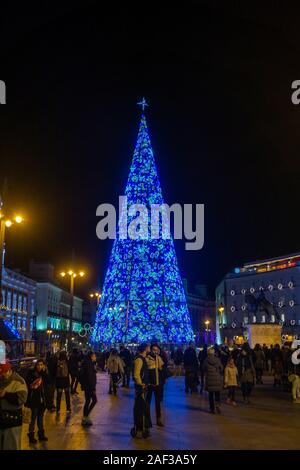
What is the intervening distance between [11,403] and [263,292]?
87068 mm

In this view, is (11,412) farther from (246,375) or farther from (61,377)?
(246,375)

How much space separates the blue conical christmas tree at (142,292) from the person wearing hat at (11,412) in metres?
24.3

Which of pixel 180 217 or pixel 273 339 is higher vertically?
pixel 180 217

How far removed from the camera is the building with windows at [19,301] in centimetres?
7369

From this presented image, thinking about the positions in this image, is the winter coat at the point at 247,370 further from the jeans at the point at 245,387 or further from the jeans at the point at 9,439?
the jeans at the point at 9,439

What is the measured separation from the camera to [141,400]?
10.9m

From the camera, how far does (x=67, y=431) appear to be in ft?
36.4

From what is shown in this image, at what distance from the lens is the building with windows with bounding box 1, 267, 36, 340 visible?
73.7 metres

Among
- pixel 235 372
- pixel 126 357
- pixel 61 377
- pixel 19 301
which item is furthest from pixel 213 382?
pixel 19 301

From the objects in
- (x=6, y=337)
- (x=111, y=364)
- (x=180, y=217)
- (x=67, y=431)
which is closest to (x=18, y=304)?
(x=180, y=217)

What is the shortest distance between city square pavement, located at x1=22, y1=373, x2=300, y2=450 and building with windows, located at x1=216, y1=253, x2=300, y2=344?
235 feet

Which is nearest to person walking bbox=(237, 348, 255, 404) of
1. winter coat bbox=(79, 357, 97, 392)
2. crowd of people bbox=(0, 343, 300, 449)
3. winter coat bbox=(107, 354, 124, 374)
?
crowd of people bbox=(0, 343, 300, 449)

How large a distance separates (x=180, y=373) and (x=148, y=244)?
7.99 meters
